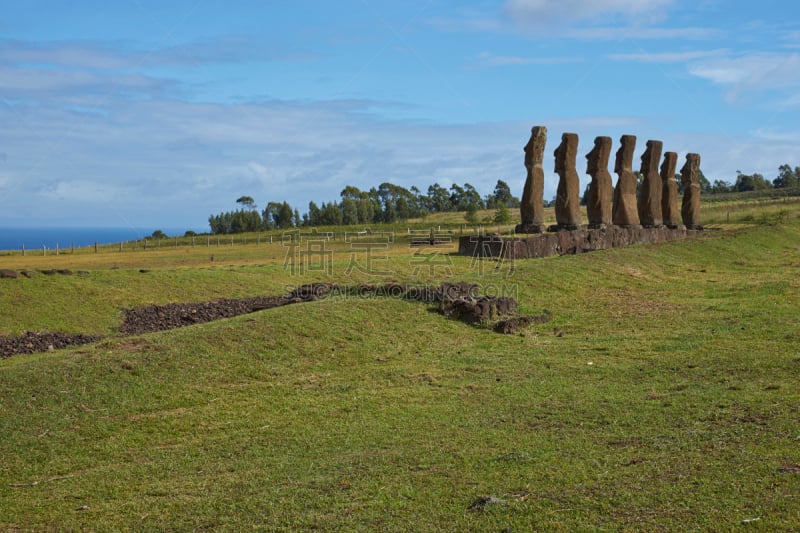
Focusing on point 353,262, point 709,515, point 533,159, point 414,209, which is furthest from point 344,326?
point 414,209

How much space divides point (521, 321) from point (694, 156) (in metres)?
36.2

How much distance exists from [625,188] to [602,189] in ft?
7.67

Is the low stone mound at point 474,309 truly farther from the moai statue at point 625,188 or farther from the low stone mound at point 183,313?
the moai statue at point 625,188

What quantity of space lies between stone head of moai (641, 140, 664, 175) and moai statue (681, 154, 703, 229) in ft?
24.6

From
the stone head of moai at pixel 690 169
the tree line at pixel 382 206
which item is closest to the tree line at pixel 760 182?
the tree line at pixel 382 206

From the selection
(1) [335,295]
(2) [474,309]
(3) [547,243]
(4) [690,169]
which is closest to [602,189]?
(3) [547,243]

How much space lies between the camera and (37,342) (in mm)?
17344

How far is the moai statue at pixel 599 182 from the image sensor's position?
3591cm

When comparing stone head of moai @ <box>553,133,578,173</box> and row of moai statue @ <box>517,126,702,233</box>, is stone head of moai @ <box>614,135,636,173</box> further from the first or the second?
stone head of moai @ <box>553,133,578,173</box>

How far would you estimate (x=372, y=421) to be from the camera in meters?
10.2

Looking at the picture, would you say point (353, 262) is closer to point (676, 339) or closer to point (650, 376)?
point (676, 339)

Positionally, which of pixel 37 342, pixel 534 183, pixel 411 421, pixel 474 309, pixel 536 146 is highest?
pixel 536 146

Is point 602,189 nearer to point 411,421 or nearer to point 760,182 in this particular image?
point 411,421

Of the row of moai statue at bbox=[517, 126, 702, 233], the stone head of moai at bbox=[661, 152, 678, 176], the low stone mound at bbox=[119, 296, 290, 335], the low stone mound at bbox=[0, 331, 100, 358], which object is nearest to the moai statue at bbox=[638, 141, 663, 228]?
the row of moai statue at bbox=[517, 126, 702, 233]
